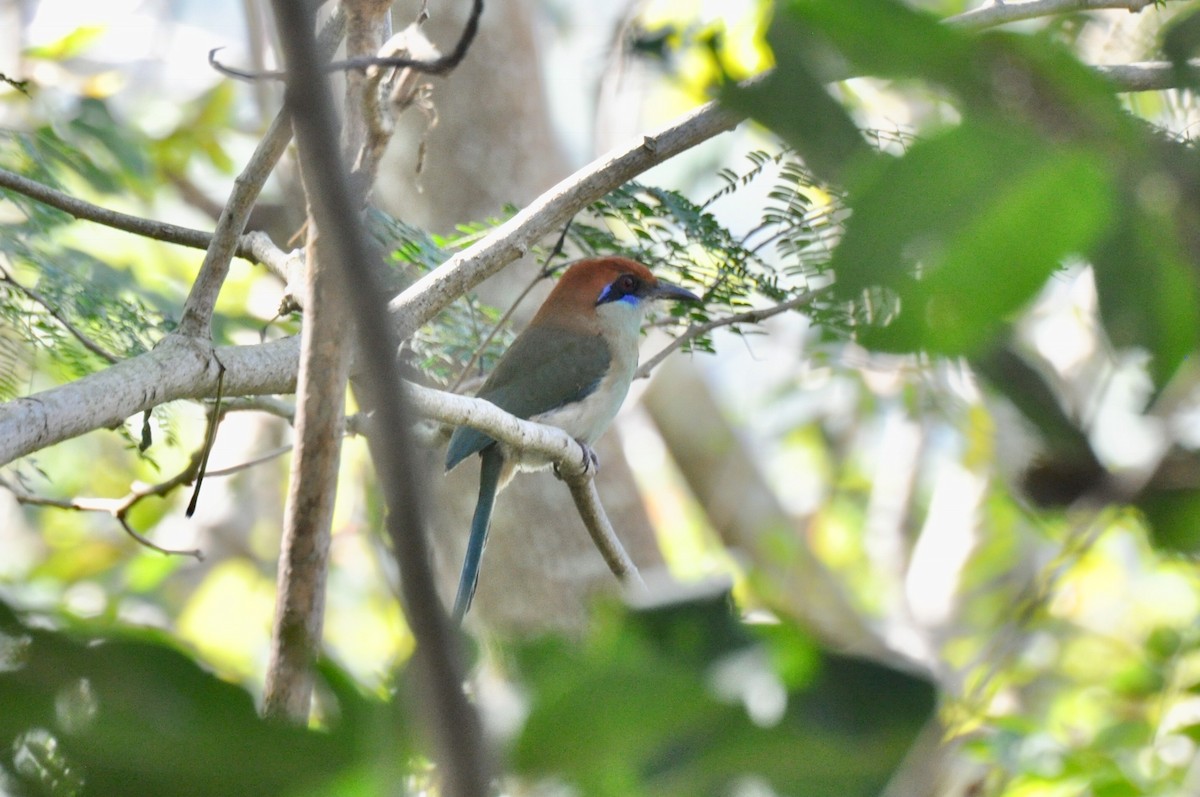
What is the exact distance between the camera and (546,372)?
457 cm

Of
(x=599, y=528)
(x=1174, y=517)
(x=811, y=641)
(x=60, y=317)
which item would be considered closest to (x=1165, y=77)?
(x=1174, y=517)

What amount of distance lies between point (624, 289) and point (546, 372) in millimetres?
473

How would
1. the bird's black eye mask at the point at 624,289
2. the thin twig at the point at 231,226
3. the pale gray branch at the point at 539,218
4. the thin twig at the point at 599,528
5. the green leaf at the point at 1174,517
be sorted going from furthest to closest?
the bird's black eye mask at the point at 624,289 < the thin twig at the point at 599,528 < the pale gray branch at the point at 539,218 < the thin twig at the point at 231,226 < the green leaf at the point at 1174,517

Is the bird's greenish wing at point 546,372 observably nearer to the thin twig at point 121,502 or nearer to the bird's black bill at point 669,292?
the bird's black bill at point 669,292

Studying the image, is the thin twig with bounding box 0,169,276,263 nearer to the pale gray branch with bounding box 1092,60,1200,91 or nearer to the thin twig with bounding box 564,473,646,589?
the thin twig with bounding box 564,473,646,589

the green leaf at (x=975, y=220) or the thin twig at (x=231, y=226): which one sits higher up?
the thin twig at (x=231, y=226)

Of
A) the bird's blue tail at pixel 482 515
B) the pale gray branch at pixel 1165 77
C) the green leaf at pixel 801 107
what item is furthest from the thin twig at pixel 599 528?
the green leaf at pixel 801 107

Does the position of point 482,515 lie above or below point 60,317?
below

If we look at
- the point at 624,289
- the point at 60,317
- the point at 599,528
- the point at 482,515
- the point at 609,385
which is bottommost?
the point at 599,528

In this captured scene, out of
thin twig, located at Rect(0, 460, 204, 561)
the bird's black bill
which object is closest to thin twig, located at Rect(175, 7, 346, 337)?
thin twig, located at Rect(0, 460, 204, 561)

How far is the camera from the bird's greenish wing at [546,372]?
4.50 metres

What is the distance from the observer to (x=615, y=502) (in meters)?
5.82

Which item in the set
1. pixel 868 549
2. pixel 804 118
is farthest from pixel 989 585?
pixel 804 118

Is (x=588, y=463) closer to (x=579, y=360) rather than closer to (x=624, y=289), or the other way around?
(x=579, y=360)
